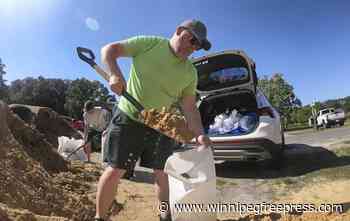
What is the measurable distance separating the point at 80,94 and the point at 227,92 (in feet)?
192

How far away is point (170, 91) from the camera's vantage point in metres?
2.97

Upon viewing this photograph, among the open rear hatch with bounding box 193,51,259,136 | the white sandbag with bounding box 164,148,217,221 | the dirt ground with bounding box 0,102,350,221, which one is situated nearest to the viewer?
the white sandbag with bounding box 164,148,217,221

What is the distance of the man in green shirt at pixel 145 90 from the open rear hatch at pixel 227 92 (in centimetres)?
298

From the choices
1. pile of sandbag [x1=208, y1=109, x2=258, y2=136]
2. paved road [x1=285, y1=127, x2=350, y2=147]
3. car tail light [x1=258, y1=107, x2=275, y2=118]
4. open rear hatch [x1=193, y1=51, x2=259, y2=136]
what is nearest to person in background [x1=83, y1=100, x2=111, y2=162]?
open rear hatch [x1=193, y1=51, x2=259, y2=136]

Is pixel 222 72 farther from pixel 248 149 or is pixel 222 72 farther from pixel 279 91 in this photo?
pixel 279 91

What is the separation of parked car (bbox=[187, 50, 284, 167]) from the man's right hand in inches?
124

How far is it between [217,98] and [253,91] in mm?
790

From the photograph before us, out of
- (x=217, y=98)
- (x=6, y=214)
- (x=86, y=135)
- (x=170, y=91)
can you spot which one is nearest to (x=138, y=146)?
(x=170, y=91)

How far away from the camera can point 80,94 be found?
62.3 meters

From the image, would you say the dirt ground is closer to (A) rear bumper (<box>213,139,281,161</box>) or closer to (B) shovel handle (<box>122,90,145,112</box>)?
(A) rear bumper (<box>213,139,281,161</box>)

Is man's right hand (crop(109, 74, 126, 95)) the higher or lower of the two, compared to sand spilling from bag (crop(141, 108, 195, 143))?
higher

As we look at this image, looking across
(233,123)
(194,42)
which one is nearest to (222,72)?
(233,123)

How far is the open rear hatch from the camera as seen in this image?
6.09 meters

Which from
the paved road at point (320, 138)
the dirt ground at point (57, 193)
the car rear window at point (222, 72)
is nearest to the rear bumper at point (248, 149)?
the dirt ground at point (57, 193)
